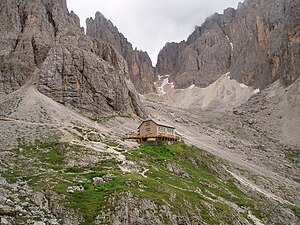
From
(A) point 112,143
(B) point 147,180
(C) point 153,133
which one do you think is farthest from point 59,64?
(B) point 147,180

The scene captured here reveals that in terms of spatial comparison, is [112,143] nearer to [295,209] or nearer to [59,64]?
[295,209]

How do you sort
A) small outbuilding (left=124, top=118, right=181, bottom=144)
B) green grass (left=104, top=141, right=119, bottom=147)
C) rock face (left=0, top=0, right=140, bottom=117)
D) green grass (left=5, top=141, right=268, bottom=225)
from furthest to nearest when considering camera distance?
rock face (left=0, top=0, right=140, bottom=117)
small outbuilding (left=124, top=118, right=181, bottom=144)
green grass (left=104, top=141, right=119, bottom=147)
green grass (left=5, top=141, right=268, bottom=225)

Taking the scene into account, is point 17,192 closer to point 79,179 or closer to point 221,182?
point 79,179

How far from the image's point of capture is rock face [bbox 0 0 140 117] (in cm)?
9119

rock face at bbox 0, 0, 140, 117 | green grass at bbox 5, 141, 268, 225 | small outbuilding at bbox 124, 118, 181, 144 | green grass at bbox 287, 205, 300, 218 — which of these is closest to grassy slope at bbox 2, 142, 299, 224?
green grass at bbox 5, 141, 268, 225

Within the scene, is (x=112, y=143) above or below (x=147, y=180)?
above

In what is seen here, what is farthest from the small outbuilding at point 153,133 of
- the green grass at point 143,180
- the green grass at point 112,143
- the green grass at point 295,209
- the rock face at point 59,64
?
the green grass at point 295,209

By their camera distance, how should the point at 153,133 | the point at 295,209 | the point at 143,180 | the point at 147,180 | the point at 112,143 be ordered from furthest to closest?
the point at 153,133 < the point at 112,143 < the point at 295,209 < the point at 147,180 < the point at 143,180

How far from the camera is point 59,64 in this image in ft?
309

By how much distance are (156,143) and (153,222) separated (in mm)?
37426

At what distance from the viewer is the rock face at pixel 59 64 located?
9119 centimetres

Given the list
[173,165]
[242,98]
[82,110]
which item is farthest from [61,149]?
[242,98]

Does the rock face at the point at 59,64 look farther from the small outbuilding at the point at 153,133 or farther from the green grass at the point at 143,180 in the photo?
the green grass at the point at 143,180

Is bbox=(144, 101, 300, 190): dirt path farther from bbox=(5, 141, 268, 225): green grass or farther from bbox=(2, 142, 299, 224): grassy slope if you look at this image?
bbox=(2, 142, 299, 224): grassy slope
